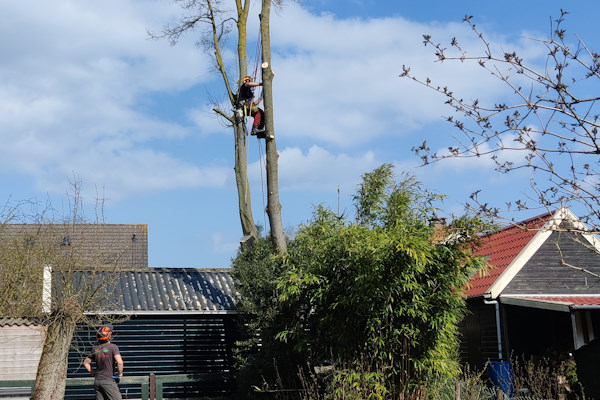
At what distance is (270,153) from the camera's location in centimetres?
1755

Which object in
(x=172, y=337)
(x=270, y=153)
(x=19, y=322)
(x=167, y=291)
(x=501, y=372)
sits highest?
(x=270, y=153)

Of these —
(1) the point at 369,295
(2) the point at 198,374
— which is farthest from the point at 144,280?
(1) the point at 369,295

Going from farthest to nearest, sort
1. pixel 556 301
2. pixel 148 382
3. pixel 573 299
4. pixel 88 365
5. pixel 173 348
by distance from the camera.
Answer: pixel 173 348, pixel 573 299, pixel 556 301, pixel 148 382, pixel 88 365

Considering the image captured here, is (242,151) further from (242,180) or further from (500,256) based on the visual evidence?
(500,256)

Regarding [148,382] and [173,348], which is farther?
[173,348]

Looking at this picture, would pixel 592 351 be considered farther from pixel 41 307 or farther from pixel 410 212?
pixel 41 307

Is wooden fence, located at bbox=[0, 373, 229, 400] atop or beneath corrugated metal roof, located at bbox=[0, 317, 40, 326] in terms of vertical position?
beneath

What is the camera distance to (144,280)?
2047 cm

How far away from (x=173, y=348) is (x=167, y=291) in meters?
1.68

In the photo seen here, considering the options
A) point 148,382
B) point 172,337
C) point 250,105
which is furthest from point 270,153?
point 148,382

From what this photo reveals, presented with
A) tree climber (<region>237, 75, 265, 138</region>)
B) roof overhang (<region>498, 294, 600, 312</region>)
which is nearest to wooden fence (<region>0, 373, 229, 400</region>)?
tree climber (<region>237, 75, 265, 138</region>)

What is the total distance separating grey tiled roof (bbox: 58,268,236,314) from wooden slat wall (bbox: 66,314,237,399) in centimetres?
36

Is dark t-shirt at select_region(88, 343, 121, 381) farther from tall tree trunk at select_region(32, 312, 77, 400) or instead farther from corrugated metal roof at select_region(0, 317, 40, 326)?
corrugated metal roof at select_region(0, 317, 40, 326)

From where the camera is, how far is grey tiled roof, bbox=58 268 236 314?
1866 cm
